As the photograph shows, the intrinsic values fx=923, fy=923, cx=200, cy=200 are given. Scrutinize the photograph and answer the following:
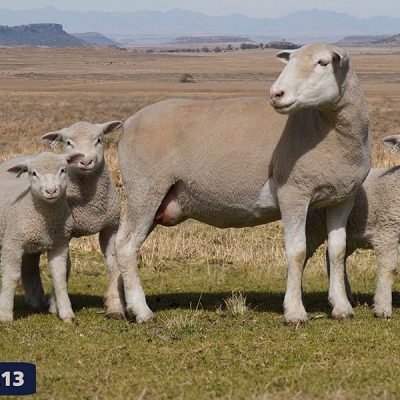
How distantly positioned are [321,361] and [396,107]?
160ft

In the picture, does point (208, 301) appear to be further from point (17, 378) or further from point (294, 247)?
point (17, 378)

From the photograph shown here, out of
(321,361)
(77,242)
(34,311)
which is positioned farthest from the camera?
(77,242)

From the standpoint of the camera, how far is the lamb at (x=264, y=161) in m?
8.62

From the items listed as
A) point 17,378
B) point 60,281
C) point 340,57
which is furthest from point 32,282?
point 340,57

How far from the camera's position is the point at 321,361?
7152mm

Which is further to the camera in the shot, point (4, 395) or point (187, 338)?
point (187, 338)

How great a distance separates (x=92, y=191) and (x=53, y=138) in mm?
754

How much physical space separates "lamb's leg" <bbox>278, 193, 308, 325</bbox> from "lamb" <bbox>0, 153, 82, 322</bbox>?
221 cm

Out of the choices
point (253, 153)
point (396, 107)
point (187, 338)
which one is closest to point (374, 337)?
point (187, 338)

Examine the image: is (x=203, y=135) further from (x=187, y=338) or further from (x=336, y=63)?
(x=187, y=338)

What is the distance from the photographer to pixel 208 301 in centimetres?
1074

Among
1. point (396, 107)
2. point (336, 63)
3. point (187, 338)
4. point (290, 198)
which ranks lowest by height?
point (396, 107)

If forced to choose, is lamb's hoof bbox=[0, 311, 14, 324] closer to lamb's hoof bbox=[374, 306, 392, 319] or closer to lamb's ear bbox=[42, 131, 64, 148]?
lamb's ear bbox=[42, 131, 64, 148]

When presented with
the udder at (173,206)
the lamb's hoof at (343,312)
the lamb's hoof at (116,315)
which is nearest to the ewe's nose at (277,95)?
the udder at (173,206)
